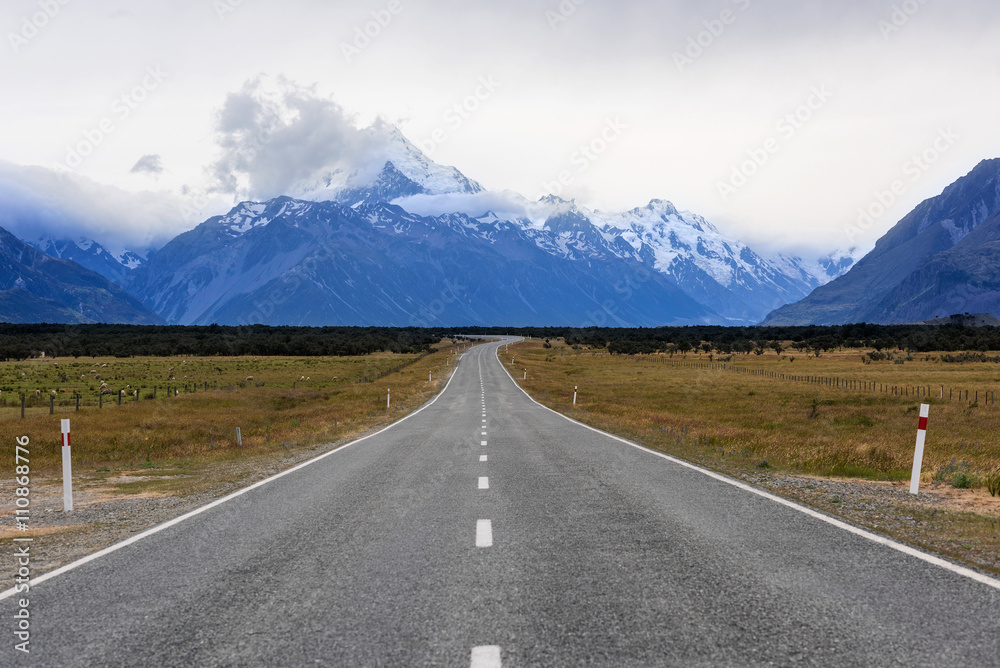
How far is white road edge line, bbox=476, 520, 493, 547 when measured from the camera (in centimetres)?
727

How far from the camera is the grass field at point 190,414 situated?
20688 millimetres

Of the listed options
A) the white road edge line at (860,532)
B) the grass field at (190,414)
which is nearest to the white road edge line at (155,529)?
the grass field at (190,414)

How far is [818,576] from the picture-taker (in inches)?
238

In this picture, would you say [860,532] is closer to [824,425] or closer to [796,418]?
[824,425]

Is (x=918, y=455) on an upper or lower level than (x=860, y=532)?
upper

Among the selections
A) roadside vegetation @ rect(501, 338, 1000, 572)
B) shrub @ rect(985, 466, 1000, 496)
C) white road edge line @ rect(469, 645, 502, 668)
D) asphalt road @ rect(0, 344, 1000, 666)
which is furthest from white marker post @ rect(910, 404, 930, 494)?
white road edge line @ rect(469, 645, 502, 668)

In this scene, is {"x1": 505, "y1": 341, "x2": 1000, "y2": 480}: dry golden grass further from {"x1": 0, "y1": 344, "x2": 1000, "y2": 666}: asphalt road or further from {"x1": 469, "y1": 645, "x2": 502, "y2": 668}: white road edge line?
{"x1": 469, "y1": 645, "x2": 502, "y2": 668}: white road edge line

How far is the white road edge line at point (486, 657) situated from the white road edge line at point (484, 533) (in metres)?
2.66

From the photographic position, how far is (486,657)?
14.3 feet

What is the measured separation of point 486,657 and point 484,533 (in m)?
3.37

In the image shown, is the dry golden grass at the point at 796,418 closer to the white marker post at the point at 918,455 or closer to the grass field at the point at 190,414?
the white marker post at the point at 918,455

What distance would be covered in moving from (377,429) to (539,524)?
1634 centimetres

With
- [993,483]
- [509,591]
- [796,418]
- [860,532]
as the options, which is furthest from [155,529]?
[796,418]

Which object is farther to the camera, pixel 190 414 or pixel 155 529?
pixel 190 414
